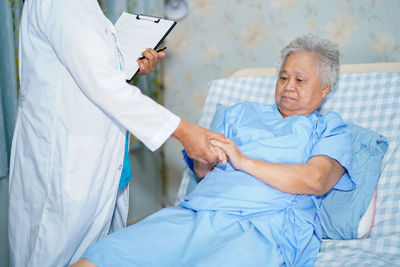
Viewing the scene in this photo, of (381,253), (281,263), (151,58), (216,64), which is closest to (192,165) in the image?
(151,58)

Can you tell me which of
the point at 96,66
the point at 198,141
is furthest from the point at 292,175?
the point at 96,66

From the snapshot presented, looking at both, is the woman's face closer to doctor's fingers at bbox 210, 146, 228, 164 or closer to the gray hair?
the gray hair

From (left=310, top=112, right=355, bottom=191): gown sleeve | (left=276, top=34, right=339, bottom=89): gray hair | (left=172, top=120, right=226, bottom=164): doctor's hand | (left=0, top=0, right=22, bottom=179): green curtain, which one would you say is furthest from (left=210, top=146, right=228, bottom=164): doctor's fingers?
(left=0, top=0, right=22, bottom=179): green curtain

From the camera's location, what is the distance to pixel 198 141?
4.18 ft

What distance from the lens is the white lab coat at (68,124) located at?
1.14m

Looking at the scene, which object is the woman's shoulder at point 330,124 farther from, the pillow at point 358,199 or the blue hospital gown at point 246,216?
the pillow at point 358,199

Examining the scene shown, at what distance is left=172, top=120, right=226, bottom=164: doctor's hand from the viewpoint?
4.09ft

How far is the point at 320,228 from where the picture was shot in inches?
59.6

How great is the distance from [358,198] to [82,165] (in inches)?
40.6

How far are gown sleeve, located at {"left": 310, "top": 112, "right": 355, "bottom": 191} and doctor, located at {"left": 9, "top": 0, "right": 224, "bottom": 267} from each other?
422 mm

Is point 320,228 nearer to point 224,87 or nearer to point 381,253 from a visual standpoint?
point 381,253

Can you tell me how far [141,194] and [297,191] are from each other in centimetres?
168

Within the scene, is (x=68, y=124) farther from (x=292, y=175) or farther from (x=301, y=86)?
(x=301, y=86)

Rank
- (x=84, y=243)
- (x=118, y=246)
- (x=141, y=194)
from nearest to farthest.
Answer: (x=118, y=246) < (x=84, y=243) < (x=141, y=194)
